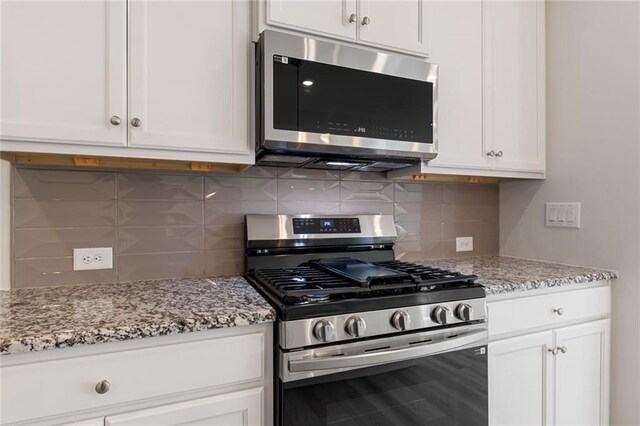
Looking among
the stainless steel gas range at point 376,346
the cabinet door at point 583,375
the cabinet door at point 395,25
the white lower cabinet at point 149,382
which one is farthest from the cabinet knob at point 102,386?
the cabinet door at point 583,375

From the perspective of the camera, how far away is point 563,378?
5.23 feet

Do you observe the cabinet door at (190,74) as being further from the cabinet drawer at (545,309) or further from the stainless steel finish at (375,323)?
the cabinet drawer at (545,309)

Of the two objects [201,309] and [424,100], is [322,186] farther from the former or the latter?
[201,309]

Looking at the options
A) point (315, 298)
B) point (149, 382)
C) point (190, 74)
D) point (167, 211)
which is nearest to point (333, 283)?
point (315, 298)

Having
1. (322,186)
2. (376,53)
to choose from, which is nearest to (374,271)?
(322,186)

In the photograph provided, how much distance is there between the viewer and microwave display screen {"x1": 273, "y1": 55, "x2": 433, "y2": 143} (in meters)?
1.32

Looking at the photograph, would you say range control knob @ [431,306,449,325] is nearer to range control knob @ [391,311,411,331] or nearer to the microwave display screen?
range control knob @ [391,311,411,331]

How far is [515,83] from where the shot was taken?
1902mm

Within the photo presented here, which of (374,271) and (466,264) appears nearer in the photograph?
(374,271)

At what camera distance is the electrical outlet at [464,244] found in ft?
7.04

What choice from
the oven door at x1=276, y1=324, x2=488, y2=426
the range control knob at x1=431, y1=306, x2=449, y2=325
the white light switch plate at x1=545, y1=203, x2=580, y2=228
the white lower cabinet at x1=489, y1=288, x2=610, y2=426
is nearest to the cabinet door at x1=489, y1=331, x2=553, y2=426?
the white lower cabinet at x1=489, y1=288, x2=610, y2=426

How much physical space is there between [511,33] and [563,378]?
5.52 feet

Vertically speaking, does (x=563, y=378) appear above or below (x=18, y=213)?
below

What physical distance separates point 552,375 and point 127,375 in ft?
5.40
